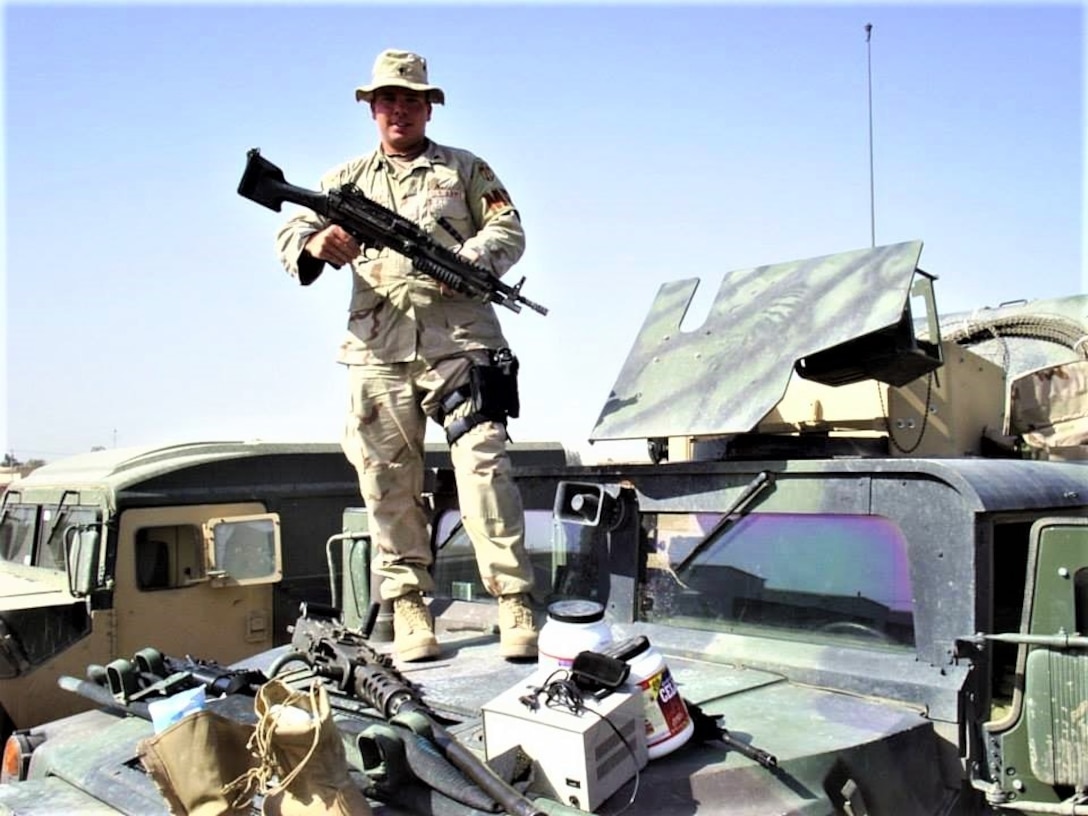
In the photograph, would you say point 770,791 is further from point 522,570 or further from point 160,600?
point 160,600

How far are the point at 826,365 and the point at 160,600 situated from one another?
5659 millimetres

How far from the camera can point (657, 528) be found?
342cm

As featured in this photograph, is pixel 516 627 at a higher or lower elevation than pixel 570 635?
lower

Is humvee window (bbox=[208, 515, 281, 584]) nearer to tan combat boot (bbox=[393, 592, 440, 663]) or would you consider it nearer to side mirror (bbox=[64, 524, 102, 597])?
side mirror (bbox=[64, 524, 102, 597])

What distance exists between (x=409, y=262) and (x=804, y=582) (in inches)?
62.0

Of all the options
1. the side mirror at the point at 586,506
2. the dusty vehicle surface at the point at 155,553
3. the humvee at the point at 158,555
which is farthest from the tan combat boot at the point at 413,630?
the dusty vehicle surface at the point at 155,553

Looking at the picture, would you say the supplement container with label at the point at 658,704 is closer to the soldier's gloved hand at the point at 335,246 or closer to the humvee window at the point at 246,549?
the soldier's gloved hand at the point at 335,246

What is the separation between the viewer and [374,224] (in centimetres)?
343

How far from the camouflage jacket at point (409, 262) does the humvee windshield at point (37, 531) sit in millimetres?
4913

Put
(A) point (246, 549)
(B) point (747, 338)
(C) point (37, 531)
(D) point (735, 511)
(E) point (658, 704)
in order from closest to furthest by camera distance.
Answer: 1. (E) point (658, 704)
2. (D) point (735, 511)
3. (B) point (747, 338)
4. (A) point (246, 549)
5. (C) point (37, 531)

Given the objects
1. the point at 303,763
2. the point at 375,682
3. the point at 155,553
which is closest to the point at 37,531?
the point at 155,553

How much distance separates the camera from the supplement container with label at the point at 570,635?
2502 millimetres

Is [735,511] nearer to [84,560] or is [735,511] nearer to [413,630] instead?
[413,630]

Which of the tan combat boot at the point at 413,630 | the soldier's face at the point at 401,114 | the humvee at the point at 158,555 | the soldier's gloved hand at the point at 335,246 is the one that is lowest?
the humvee at the point at 158,555
